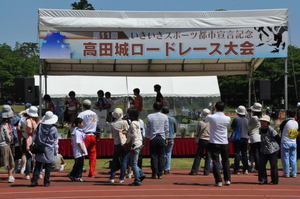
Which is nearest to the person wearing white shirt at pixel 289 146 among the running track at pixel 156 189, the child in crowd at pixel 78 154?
the running track at pixel 156 189

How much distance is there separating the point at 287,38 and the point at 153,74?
20.5 feet

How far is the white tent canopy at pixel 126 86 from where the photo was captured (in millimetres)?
33844

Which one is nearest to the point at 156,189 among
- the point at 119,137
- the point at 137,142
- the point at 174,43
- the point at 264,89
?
the point at 137,142

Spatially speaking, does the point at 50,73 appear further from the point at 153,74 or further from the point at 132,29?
the point at 132,29

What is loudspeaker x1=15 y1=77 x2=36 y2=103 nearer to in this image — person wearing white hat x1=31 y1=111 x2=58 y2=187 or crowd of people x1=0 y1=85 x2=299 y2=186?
crowd of people x1=0 y1=85 x2=299 y2=186

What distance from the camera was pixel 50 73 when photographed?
67.6ft

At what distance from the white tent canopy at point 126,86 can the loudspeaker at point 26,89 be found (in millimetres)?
14993

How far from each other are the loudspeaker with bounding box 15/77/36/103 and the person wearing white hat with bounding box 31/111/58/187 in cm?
622

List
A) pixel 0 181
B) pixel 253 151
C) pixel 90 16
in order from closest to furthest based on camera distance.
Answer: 1. pixel 0 181
2. pixel 253 151
3. pixel 90 16

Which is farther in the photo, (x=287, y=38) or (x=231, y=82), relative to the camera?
(x=231, y=82)

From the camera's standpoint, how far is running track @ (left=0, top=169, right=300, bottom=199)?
10.8 metres

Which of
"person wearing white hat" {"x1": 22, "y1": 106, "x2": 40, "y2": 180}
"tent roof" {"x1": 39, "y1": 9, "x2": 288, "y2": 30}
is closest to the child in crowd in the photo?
"person wearing white hat" {"x1": 22, "y1": 106, "x2": 40, "y2": 180}

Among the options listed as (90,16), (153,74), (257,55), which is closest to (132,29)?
(90,16)

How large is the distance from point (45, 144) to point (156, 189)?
2536 millimetres
